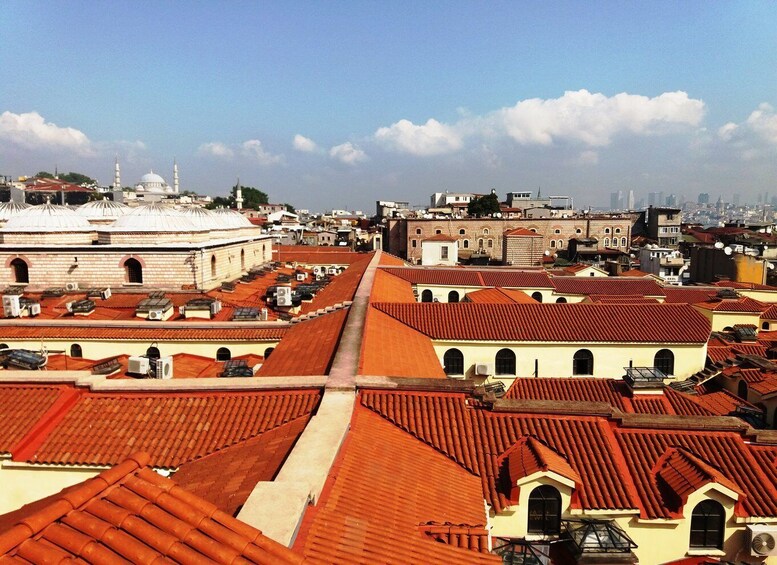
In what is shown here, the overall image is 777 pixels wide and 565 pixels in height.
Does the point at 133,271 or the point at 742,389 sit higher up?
the point at 133,271

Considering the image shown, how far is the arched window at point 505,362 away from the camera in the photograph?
735 inches

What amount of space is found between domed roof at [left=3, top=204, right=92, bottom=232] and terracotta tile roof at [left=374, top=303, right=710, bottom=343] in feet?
74.8

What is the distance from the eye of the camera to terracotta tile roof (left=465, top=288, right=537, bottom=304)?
26.3 metres

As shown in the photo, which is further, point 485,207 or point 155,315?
point 485,207

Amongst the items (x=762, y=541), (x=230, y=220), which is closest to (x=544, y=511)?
(x=762, y=541)

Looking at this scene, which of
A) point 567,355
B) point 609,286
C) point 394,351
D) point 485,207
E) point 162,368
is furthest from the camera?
A: point 485,207

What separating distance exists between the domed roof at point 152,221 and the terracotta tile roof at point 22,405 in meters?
22.1

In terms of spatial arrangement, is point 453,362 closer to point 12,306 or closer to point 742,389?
point 742,389

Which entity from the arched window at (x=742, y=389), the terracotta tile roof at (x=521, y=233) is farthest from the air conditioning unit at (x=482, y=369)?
the terracotta tile roof at (x=521, y=233)

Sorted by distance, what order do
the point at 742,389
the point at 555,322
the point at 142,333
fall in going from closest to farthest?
the point at 742,389 < the point at 555,322 < the point at 142,333

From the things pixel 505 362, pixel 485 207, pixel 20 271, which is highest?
pixel 485 207

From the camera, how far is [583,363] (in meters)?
18.9

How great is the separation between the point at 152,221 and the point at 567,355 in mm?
24653

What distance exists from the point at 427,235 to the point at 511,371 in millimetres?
49317
